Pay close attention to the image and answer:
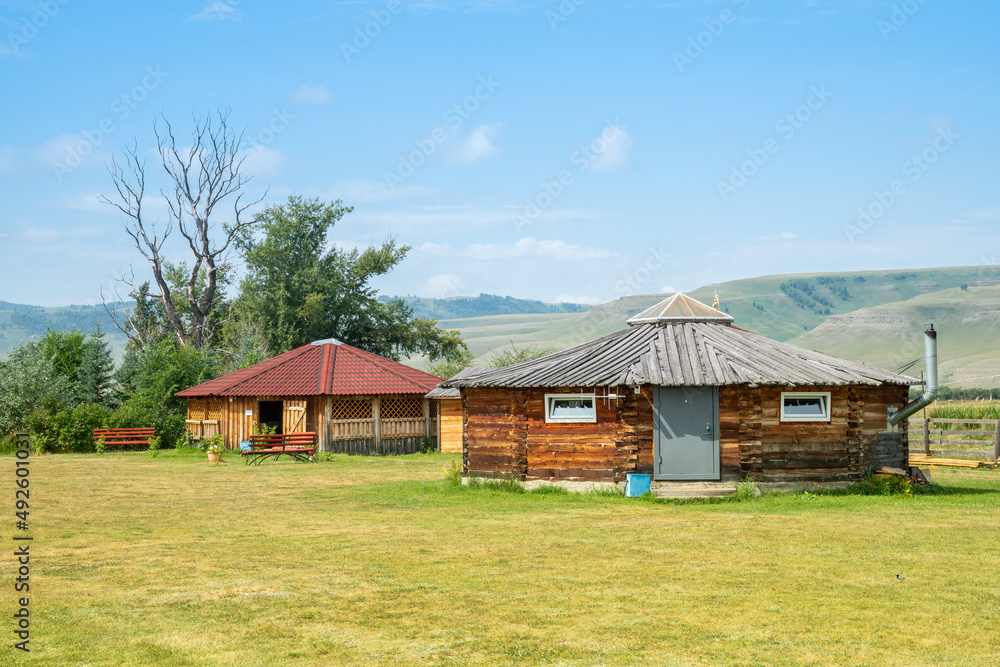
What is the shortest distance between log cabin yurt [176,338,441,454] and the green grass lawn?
14712 mm

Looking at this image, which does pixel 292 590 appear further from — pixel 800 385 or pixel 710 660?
pixel 800 385

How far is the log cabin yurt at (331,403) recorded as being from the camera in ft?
108

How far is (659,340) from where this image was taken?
2022 cm

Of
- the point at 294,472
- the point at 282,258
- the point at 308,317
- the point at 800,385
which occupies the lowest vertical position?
the point at 294,472

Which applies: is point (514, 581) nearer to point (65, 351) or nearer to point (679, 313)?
point (679, 313)

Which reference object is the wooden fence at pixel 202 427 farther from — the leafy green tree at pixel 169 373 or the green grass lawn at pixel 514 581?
the green grass lawn at pixel 514 581

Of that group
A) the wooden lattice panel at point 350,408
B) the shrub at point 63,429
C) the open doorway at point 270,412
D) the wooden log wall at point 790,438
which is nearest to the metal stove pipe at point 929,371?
the wooden log wall at point 790,438

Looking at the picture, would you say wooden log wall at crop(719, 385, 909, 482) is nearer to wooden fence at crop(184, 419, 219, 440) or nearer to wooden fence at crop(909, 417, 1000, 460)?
wooden fence at crop(909, 417, 1000, 460)

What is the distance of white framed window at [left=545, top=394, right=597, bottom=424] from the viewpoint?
18.3 metres

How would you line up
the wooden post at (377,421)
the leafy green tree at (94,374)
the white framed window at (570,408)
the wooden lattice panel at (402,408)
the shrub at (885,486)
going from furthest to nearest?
the leafy green tree at (94,374) → the wooden lattice panel at (402,408) → the wooden post at (377,421) → the white framed window at (570,408) → the shrub at (885,486)

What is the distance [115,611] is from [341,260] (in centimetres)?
5171

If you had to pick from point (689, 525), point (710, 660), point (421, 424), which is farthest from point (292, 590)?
point (421, 424)

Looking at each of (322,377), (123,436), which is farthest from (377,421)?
(123,436)

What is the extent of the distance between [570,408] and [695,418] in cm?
253
